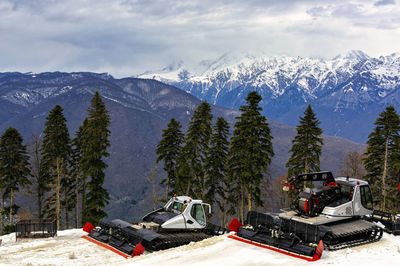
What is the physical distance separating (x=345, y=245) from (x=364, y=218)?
453cm

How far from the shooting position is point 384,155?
38.0 metres

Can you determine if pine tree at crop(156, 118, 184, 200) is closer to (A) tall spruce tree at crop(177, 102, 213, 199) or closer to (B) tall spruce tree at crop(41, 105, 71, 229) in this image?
(A) tall spruce tree at crop(177, 102, 213, 199)

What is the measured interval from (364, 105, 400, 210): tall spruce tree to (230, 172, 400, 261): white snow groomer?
16.7 m

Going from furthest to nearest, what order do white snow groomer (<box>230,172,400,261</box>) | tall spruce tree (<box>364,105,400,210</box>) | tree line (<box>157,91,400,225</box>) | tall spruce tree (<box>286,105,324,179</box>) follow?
tall spruce tree (<box>286,105,324,179</box>) → tall spruce tree (<box>364,105,400,210</box>) → tree line (<box>157,91,400,225</box>) → white snow groomer (<box>230,172,400,261</box>)

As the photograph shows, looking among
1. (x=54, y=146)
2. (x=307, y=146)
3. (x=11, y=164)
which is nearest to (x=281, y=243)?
(x=307, y=146)

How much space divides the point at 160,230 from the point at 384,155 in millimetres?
27588

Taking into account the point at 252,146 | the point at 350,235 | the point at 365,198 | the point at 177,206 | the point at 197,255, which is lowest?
the point at 197,255

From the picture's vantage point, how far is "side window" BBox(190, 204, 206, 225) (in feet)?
73.5

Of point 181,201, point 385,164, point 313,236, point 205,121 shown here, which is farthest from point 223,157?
point 313,236

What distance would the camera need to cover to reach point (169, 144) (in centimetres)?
4256

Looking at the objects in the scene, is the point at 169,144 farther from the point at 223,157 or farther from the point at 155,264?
the point at 155,264

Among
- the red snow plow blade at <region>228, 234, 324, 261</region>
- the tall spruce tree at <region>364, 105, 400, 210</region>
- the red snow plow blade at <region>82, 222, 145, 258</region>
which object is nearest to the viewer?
the red snow plow blade at <region>228, 234, 324, 261</region>

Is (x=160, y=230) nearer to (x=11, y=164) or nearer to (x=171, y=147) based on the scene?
(x=171, y=147)

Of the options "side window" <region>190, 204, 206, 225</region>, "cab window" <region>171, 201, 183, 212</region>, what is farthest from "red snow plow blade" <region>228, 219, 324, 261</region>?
"cab window" <region>171, 201, 183, 212</region>
